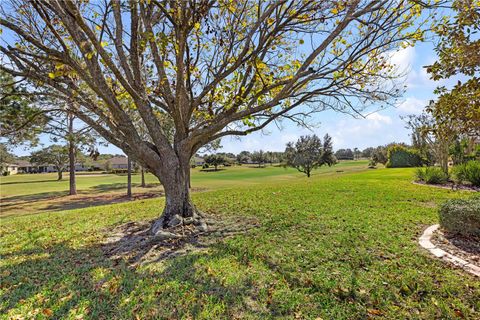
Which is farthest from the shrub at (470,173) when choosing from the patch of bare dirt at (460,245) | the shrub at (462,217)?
the patch of bare dirt at (460,245)

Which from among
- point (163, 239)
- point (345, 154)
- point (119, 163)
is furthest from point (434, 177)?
point (345, 154)

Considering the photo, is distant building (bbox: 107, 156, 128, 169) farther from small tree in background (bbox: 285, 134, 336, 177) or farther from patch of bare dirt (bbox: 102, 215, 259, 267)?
patch of bare dirt (bbox: 102, 215, 259, 267)

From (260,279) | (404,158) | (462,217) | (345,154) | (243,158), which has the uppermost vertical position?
(345,154)

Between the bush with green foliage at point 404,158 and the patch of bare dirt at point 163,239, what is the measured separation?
31.6 m

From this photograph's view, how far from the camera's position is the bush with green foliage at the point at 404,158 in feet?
99.7

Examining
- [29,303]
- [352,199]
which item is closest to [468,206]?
[352,199]

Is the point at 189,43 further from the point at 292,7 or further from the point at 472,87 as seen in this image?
the point at 472,87

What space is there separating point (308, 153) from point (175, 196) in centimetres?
2539

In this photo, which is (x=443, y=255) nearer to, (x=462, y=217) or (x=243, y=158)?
(x=462, y=217)

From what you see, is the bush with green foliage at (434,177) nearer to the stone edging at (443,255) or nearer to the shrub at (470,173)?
the shrub at (470,173)

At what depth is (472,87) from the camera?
9.23ft

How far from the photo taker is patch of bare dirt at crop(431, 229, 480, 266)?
4.08m

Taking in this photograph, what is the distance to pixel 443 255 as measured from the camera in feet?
13.5

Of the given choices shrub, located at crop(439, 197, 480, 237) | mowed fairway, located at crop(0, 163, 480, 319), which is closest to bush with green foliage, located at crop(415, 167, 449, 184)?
mowed fairway, located at crop(0, 163, 480, 319)
